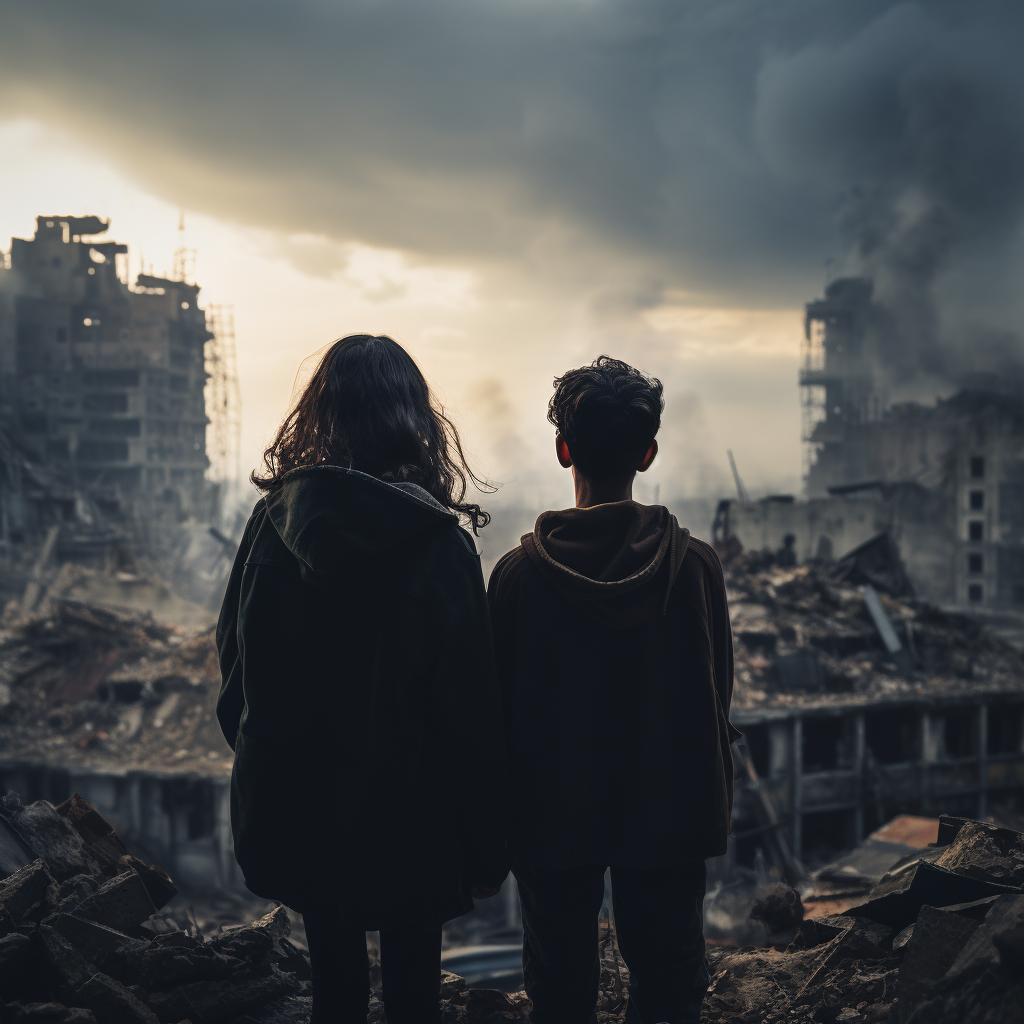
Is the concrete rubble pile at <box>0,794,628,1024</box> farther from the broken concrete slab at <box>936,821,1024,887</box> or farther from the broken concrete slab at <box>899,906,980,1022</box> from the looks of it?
the broken concrete slab at <box>936,821,1024,887</box>

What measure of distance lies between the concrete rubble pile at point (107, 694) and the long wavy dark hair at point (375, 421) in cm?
1600

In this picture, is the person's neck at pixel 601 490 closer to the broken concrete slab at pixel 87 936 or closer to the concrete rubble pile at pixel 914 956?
the concrete rubble pile at pixel 914 956

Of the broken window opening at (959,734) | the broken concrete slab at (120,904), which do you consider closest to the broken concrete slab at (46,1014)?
the broken concrete slab at (120,904)

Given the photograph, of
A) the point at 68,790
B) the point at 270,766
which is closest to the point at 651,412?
the point at 270,766

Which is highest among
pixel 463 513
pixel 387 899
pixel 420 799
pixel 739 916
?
pixel 463 513

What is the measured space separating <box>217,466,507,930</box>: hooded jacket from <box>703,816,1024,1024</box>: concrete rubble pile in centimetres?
138

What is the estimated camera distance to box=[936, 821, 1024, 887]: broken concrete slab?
115 inches

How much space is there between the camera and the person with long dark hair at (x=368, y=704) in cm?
194

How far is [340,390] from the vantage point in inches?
84.9

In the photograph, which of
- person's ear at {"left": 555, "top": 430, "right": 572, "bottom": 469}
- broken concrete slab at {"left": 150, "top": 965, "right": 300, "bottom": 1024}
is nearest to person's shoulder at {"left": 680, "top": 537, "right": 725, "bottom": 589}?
person's ear at {"left": 555, "top": 430, "right": 572, "bottom": 469}

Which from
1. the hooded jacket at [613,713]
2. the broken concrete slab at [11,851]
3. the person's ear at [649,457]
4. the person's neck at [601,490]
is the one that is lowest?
the broken concrete slab at [11,851]

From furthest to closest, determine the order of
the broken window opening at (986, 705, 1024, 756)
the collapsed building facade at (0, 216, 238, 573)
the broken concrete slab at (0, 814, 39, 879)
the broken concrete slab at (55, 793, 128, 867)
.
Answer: the collapsed building facade at (0, 216, 238, 573) < the broken window opening at (986, 705, 1024, 756) < the broken concrete slab at (55, 793, 128, 867) < the broken concrete slab at (0, 814, 39, 879)

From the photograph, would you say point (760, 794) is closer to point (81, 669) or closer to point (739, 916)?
point (739, 916)

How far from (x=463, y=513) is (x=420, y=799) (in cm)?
82
